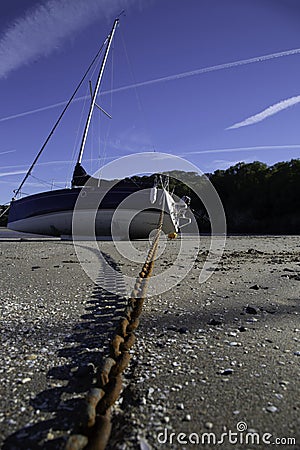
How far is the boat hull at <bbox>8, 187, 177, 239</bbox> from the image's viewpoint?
12.0 meters

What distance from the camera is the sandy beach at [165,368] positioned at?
1.14 m

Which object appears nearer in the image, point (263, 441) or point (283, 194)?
point (263, 441)

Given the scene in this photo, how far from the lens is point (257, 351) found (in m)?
1.85

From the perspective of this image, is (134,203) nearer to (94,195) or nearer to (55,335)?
(94,195)

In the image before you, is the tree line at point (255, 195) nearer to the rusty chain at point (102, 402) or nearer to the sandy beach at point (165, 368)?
the sandy beach at point (165, 368)

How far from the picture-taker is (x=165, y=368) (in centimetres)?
161

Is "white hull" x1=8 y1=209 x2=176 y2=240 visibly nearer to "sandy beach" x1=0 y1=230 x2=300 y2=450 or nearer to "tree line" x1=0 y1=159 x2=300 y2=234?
"sandy beach" x1=0 y1=230 x2=300 y2=450

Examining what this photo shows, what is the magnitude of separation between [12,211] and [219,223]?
52.9ft

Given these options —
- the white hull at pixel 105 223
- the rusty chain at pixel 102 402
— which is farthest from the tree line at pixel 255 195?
the rusty chain at pixel 102 402

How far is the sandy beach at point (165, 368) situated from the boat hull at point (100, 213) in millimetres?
8733

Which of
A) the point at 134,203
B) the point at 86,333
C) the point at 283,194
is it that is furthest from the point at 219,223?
the point at 86,333
